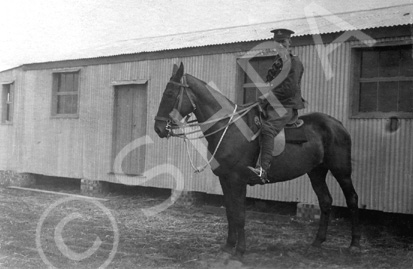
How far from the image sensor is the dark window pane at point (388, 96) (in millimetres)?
8430

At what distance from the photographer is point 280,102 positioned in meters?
6.59

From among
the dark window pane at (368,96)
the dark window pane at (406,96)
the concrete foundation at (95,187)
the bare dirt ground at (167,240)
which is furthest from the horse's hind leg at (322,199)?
the concrete foundation at (95,187)

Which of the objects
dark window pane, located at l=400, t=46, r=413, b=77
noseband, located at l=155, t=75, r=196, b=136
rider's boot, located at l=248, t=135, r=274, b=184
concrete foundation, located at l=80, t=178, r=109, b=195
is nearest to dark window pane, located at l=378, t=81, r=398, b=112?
dark window pane, located at l=400, t=46, r=413, b=77

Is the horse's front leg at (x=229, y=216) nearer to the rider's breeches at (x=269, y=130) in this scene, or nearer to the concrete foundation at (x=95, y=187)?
the rider's breeches at (x=269, y=130)

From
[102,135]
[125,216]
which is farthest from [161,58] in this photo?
[125,216]

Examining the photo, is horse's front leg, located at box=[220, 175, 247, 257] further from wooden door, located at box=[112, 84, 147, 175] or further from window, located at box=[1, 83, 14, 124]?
window, located at box=[1, 83, 14, 124]

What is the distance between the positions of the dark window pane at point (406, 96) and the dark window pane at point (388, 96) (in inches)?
3.6

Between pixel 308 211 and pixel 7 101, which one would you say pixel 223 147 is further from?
pixel 7 101

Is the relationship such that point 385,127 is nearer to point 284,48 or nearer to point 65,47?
point 284,48

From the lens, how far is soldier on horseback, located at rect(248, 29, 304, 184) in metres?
6.24

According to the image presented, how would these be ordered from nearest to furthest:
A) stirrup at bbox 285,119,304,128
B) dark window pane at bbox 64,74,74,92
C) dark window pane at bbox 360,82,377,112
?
stirrup at bbox 285,119,304,128 < dark window pane at bbox 360,82,377,112 < dark window pane at bbox 64,74,74,92

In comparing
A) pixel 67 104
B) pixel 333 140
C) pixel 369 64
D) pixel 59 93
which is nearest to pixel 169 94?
pixel 333 140

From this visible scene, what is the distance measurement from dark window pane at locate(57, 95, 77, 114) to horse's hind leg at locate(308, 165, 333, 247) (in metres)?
9.18

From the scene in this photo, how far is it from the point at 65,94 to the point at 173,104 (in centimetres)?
932
